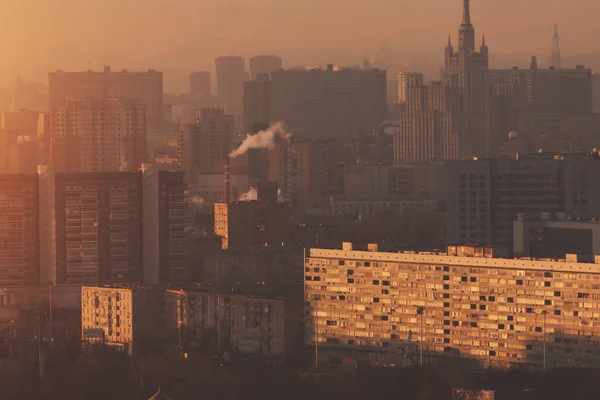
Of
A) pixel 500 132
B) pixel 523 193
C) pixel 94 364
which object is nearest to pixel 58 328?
pixel 94 364

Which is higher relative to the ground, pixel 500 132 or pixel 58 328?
pixel 500 132

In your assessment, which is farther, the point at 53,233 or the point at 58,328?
the point at 53,233

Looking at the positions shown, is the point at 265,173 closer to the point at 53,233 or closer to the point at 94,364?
the point at 53,233

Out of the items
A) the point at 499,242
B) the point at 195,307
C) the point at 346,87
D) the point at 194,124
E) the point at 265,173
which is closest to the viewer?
the point at 195,307

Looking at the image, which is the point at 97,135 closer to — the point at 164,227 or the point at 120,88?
the point at 120,88

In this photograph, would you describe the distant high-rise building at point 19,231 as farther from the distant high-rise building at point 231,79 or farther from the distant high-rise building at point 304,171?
the distant high-rise building at point 231,79
